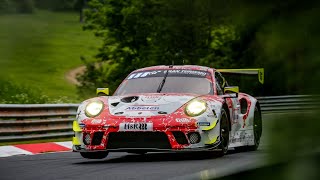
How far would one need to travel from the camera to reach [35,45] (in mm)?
1376

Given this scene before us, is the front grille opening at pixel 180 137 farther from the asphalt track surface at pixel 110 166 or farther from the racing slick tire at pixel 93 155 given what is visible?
the racing slick tire at pixel 93 155

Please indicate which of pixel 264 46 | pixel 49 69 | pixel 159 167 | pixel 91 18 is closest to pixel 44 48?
pixel 49 69

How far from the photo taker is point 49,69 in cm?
141

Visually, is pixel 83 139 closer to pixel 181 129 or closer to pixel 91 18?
pixel 181 129

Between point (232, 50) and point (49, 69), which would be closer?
point (49, 69)

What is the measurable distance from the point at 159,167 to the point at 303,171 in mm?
7134

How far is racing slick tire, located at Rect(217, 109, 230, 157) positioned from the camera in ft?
30.4

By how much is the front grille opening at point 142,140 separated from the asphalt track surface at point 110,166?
218 millimetres

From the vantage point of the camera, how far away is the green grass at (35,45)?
134 cm

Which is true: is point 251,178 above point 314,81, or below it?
below

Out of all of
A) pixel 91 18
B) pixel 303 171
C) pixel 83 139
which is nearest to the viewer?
pixel 303 171

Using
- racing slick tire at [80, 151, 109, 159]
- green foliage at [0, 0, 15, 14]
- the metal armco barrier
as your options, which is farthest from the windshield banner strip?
green foliage at [0, 0, 15, 14]

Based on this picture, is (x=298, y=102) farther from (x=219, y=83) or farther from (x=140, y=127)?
(x=219, y=83)

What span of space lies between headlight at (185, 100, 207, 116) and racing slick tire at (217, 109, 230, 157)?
0.37m
